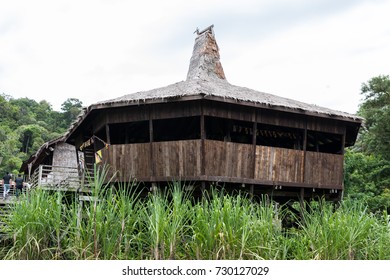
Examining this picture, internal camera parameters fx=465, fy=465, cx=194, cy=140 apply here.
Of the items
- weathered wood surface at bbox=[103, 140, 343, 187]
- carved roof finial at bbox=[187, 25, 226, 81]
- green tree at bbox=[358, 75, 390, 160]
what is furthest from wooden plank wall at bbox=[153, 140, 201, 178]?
green tree at bbox=[358, 75, 390, 160]

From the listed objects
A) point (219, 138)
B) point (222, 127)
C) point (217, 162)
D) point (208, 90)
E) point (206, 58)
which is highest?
point (206, 58)

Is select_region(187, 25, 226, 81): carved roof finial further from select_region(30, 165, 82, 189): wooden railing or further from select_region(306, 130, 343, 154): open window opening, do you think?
select_region(30, 165, 82, 189): wooden railing

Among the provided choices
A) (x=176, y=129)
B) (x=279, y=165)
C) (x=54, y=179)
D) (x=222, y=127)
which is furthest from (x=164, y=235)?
(x=54, y=179)

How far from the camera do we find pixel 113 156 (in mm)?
11531

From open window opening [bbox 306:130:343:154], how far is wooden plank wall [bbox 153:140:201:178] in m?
4.02

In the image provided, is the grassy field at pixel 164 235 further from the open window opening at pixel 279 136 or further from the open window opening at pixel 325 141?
the open window opening at pixel 325 141

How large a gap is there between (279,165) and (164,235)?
21.7 feet

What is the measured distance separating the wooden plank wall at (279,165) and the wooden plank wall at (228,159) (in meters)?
0.26

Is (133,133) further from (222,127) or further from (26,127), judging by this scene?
(26,127)

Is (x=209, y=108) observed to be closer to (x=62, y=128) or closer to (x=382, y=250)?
(x=382, y=250)

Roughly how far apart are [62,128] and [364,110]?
37857mm

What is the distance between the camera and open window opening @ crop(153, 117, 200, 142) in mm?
12795

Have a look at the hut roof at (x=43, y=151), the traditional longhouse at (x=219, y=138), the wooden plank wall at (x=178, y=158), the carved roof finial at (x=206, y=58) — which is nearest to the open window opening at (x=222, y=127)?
the traditional longhouse at (x=219, y=138)

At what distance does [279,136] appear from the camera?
43.3 ft
